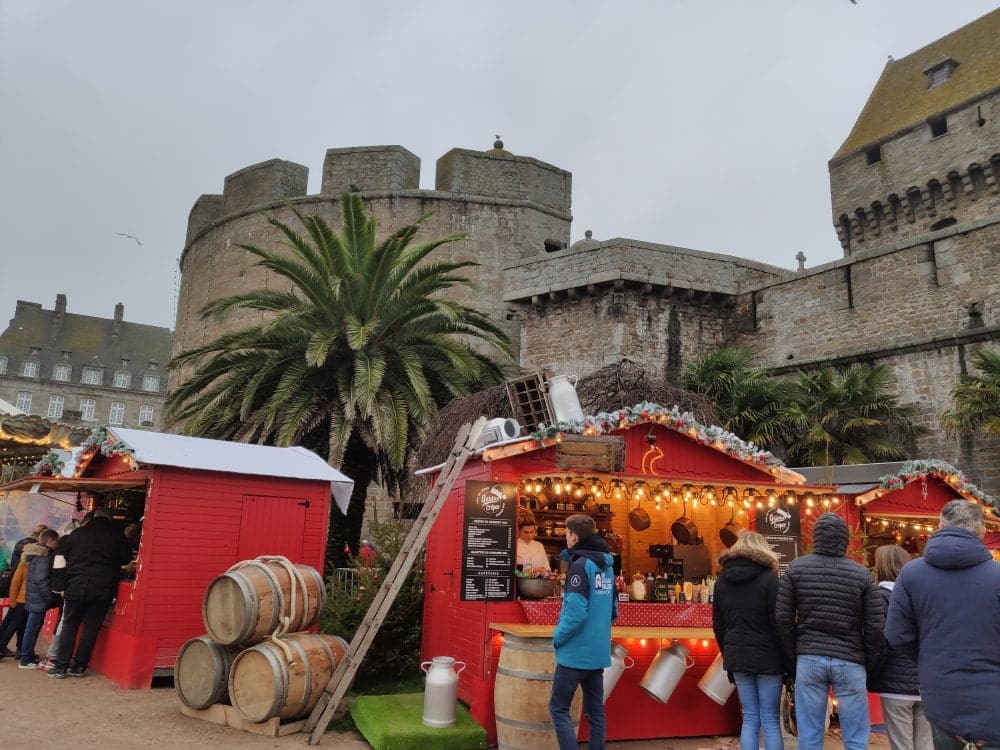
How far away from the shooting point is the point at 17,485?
30.1 ft

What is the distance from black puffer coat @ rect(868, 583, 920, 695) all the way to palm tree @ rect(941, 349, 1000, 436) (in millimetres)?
10765

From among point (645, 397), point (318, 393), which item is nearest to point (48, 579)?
point (318, 393)

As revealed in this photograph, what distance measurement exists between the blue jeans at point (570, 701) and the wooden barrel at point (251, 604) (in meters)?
2.45

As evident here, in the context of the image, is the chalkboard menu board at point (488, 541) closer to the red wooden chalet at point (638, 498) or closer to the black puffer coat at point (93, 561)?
the red wooden chalet at point (638, 498)

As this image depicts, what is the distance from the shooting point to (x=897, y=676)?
4484 mm

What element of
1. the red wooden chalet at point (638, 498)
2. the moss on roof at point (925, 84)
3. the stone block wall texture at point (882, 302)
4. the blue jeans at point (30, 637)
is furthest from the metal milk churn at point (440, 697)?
the moss on roof at point (925, 84)

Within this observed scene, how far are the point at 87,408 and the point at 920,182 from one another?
53.1 metres

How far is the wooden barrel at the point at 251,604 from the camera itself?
6094 millimetres

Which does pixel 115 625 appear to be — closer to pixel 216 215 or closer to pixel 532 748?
pixel 532 748

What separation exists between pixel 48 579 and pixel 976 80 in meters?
28.2

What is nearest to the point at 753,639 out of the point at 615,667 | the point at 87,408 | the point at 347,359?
the point at 615,667

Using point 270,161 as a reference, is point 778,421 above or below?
below

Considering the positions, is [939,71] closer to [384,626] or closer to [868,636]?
[384,626]

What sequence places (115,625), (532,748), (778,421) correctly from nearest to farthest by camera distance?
(532,748) → (115,625) → (778,421)
